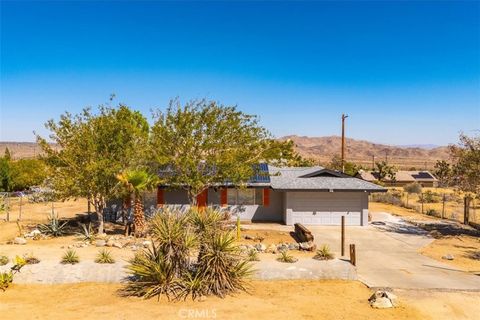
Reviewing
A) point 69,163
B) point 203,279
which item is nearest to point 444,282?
point 203,279

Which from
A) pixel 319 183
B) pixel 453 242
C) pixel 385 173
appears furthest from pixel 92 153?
pixel 385 173

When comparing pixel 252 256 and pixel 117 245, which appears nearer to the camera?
pixel 252 256

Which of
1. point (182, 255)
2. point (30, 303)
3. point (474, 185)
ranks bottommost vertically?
point (30, 303)

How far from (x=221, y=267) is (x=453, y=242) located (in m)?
14.3

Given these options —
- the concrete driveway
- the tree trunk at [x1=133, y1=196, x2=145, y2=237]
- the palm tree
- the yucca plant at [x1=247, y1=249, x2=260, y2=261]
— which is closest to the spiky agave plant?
the yucca plant at [x1=247, y1=249, x2=260, y2=261]

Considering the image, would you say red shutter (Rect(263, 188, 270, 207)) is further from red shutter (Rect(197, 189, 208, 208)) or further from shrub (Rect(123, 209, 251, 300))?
shrub (Rect(123, 209, 251, 300))

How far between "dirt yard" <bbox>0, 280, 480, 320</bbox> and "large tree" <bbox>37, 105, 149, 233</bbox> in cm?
707

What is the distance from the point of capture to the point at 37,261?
14836 millimetres

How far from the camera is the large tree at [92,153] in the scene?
19781 mm

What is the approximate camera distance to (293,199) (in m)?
25.8

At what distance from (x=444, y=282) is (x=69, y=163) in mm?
17173

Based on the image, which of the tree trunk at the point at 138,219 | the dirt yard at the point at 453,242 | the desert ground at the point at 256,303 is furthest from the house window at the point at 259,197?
the desert ground at the point at 256,303

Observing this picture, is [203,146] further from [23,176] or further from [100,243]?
[23,176]

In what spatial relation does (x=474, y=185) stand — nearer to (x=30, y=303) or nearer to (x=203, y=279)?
(x=203, y=279)
